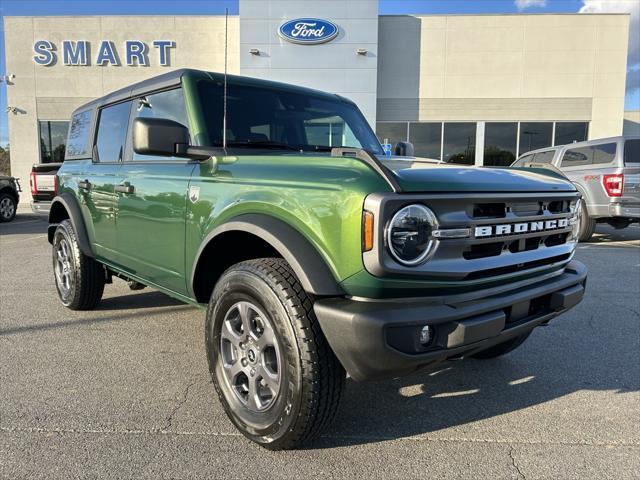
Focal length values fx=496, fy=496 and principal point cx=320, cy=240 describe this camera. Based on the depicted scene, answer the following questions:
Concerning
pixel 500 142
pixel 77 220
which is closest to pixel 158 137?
pixel 77 220

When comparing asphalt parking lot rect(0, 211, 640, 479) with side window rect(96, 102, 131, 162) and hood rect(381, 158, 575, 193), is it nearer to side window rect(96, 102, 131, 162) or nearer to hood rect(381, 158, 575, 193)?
hood rect(381, 158, 575, 193)

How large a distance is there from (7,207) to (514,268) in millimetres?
14936

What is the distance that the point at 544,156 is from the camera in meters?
11.7

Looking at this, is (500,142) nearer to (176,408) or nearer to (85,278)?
(85,278)

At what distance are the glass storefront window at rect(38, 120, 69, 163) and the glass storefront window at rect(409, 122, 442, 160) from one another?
15287 mm

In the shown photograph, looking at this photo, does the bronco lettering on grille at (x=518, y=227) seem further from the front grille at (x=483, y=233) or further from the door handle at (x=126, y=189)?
the door handle at (x=126, y=189)

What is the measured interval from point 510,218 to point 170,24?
22185 mm

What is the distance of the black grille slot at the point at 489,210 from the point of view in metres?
2.25

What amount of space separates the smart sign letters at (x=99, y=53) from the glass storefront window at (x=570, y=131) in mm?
16826

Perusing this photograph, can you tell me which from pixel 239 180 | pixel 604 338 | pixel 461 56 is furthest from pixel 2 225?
pixel 461 56

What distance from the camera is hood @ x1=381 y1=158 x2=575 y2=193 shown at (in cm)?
210

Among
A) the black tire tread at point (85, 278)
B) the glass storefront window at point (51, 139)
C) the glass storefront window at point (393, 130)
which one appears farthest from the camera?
the glass storefront window at point (51, 139)

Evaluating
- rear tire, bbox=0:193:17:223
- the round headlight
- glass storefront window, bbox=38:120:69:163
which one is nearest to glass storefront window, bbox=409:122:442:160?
rear tire, bbox=0:193:17:223

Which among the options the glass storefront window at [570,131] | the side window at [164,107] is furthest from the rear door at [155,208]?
the glass storefront window at [570,131]
